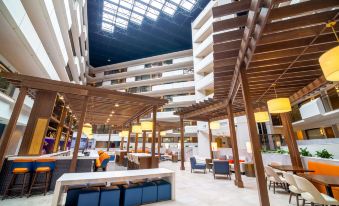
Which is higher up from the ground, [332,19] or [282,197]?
[332,19]

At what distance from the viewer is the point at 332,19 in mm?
2428

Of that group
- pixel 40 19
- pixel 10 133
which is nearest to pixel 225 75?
pixel 10 133

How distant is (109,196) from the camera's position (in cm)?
334

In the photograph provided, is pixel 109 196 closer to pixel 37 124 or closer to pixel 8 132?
pixel 8 132

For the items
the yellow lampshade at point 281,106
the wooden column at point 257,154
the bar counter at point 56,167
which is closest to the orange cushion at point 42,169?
the bar counter at point 56,167

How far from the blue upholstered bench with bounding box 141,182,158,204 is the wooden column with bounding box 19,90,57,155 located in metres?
4.66

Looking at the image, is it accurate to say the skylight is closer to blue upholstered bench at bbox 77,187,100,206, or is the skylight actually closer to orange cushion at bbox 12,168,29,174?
orange cushion at bbox 12,168,29,174

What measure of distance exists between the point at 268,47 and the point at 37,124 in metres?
7.74

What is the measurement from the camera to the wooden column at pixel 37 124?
549cm

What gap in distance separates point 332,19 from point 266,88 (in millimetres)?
3108

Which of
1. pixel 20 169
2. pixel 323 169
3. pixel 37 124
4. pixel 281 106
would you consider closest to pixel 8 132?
A: pixel 20 169

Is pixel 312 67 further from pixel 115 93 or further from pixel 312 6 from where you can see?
pixel 115 93

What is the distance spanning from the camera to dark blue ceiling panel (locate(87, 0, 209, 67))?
15.2m

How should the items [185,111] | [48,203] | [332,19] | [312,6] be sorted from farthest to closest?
[185,111] < [48,203] < [332,19] < [312,6]
